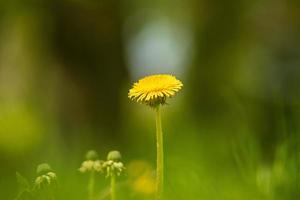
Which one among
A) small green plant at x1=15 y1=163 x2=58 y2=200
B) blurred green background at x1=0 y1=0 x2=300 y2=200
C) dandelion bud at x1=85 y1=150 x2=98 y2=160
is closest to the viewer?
small green plant at x1=15 y1=163 x2=58 y2=200

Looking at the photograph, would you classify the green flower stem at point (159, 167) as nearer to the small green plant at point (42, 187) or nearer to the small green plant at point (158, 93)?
the small green plant at point (158, 93)

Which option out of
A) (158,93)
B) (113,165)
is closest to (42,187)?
(113,165)

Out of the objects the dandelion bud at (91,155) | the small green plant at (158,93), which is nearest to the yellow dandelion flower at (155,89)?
the small green plant at (158,93)

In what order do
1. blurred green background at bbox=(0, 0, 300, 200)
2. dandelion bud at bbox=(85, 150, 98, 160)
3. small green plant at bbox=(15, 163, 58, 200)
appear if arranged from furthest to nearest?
1. blurred green background at bbox=(0, 0, 300, 200)
2. dandelion bud at bbox=(85, 150, 98, 160)
3. small green plant at bbox=(15, 163, 58, 200)

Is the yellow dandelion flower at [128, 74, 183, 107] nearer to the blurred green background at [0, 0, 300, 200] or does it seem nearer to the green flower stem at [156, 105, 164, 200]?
the green flower stem at [156, 105, 164, 200]

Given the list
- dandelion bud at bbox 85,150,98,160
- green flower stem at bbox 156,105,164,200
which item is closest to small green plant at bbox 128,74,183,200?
green flower stem at bbox 156,105,164,200

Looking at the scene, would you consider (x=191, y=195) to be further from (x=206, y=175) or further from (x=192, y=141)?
(x=192, y=141)
